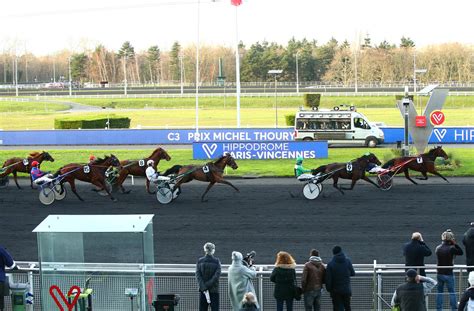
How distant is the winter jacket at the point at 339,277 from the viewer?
9398 mm

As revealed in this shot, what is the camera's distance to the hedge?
44.4 meters

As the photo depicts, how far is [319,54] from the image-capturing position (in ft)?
357

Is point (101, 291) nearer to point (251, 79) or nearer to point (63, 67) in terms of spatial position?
point (251, 79)

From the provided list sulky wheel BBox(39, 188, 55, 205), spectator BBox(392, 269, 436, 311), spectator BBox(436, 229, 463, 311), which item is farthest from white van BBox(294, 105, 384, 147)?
spectator BBox(392, 269, 436, 311)

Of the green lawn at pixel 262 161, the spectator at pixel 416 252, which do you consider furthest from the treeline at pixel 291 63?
the spectator at pixel 416 252

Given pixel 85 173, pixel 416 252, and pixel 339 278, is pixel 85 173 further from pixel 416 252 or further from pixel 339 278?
pixel 339 278

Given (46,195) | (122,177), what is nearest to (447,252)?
Result: (122,177)

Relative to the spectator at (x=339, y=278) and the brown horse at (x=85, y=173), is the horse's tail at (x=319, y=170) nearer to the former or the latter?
the brown horse at (x=85, y=173)

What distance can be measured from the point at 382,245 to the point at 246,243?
2.57 m

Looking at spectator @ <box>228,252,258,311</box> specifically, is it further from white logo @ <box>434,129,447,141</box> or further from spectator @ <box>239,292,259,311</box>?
white logo @ <box>434,129,447,141</box>

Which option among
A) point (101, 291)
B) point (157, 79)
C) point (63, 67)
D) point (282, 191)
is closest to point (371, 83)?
point (157, 79)

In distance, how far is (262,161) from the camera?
28000 mm

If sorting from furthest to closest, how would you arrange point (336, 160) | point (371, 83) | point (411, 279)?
1. point (371, 83)
2. point (336, 160)
3. point (411, 279)

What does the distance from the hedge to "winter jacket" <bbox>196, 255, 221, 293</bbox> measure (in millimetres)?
35346
